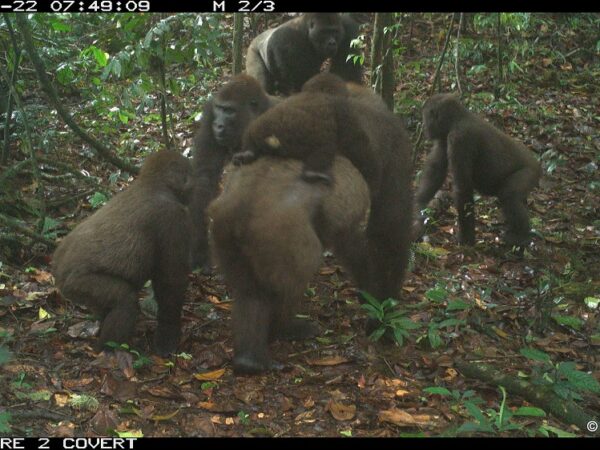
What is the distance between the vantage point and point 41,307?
615 cm

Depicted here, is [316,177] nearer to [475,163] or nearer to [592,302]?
[592,302]

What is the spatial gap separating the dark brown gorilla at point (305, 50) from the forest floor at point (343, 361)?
278cm

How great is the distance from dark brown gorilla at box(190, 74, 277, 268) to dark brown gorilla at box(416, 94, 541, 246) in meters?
2.55

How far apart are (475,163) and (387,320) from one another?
3.51 metres

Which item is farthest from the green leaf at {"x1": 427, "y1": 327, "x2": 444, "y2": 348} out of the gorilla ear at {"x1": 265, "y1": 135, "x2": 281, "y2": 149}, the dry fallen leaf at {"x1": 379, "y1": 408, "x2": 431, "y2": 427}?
the gorilla ear at {"x1": 265, "y1": 135, "x2": 281, "y2": 149}

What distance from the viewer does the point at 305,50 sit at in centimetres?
937

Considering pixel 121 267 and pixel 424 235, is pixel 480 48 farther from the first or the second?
pixel 121 267

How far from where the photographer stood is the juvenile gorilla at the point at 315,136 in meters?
5.21

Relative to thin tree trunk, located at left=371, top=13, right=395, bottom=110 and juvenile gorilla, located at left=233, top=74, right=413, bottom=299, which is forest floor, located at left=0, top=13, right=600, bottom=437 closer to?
juvenile gorilla, located at left=233, top=74, right=413, bottom=299

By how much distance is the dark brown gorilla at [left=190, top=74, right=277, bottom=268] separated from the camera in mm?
6867

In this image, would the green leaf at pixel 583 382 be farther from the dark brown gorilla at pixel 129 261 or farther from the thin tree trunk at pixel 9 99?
the thin tree trunk at pixel 9 99

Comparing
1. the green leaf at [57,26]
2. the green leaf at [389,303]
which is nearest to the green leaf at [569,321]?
the green leaf at [389,303]

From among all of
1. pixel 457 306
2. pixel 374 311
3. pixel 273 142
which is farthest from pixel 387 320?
pixel 273 142
